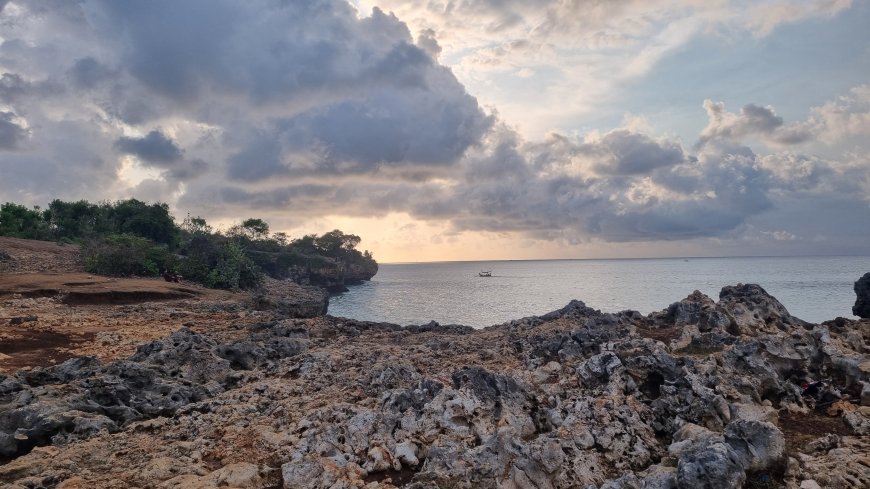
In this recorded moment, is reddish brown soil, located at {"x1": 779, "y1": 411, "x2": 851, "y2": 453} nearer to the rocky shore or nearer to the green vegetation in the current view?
the rocky shore

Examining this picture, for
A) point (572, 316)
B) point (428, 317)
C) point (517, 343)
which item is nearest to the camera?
point (517, 343)

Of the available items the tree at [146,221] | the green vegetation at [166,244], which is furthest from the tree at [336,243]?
the tree at [146,221]

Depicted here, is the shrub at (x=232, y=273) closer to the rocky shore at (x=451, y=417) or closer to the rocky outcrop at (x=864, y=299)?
the rocky shore at (x=451, y=417)

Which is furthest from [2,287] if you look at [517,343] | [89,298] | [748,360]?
[748,360]

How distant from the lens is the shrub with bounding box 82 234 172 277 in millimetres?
45125

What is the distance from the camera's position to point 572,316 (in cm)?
2784

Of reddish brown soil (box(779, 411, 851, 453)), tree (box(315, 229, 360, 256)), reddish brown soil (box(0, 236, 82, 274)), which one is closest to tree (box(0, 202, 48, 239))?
reddish brown soil (box(0, 236, 82, 274))

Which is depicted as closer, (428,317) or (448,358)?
(448,358)

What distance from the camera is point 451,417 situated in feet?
39.9

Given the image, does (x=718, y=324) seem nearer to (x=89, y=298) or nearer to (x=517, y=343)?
(x=517, y=343)

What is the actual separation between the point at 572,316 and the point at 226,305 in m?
22.6

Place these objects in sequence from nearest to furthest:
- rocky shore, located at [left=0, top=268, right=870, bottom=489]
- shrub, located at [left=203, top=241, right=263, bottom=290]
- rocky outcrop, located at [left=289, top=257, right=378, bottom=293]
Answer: rocky shore, located at [left=0, top=268, right=870, bottom=489] → shrub, located at [left=203, top=241, right=263, bottom=290] → rocky outcrop, located at [left=289, top=257, right=378, bottom=293]

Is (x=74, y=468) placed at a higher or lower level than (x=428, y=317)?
higher

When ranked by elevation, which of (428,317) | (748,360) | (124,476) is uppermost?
(748,360)
